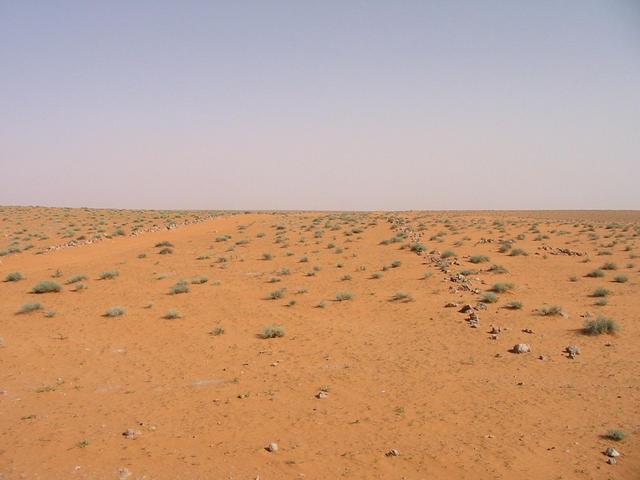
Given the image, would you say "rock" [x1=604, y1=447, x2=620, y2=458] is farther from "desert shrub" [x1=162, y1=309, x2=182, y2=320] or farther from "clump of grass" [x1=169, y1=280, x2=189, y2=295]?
"clump of grass" [x1=169, y1=280, x2=189, y2=295]

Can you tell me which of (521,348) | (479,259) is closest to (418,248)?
(479,259)

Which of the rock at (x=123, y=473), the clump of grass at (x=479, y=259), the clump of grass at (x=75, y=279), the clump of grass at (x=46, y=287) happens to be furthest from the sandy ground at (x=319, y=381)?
the clump of grass at (x=479, y=259)

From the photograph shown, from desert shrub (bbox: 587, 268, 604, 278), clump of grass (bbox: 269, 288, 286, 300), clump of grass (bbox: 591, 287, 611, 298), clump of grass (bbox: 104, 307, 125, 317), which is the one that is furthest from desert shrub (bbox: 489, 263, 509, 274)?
clump of grass (bbox: 104, 307, 125, 317)

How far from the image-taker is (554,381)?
853cm

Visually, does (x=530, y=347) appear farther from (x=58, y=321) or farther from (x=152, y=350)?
(x=58, y=321)

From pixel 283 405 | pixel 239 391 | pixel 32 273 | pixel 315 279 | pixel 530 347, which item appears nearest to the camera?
pixel 283 405

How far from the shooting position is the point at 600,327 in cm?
1123

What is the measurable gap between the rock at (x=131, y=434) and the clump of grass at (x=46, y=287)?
12.7 m

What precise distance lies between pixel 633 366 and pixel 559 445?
406cm

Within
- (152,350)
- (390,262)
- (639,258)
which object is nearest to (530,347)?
(152,350)

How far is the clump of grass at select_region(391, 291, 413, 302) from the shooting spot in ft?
50.2

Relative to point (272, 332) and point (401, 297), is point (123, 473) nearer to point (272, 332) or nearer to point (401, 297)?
point (272, 332)

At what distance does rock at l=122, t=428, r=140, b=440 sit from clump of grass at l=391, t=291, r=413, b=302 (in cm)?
1015

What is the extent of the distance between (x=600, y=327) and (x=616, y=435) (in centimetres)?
548
